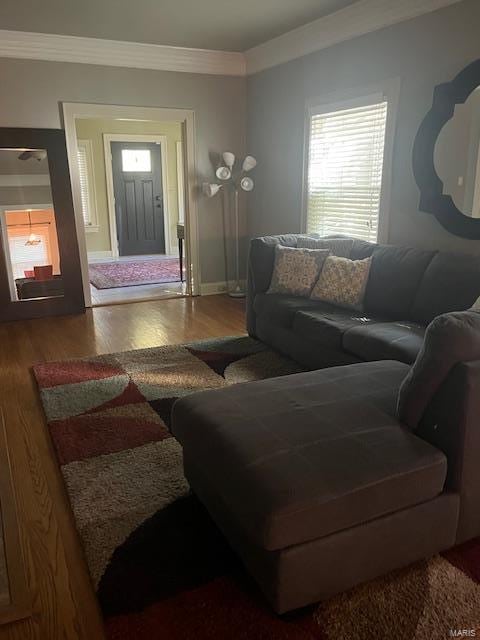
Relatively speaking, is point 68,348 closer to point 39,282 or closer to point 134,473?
point 39,282

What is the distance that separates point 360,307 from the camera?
12.0ft

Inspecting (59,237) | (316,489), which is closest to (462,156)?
(316,489)

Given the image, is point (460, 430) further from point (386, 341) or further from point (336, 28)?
point (336, 28)

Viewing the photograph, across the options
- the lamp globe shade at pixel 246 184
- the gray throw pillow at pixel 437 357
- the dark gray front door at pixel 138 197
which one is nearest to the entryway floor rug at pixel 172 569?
the gray throw pillow at pixel 437 357

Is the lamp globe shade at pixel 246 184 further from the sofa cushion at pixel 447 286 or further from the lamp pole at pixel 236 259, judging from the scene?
the sofa cushion at pixel 447 286

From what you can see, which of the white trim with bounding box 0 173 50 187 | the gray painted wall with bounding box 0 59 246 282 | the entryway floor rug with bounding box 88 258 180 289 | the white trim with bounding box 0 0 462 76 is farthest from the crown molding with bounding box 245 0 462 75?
the entryway floor rug with bounding box 88 258 180 289

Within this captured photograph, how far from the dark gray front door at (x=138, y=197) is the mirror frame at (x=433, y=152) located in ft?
19.8

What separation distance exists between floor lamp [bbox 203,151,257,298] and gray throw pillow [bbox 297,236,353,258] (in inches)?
63.6

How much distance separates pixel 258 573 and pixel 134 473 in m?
0.95

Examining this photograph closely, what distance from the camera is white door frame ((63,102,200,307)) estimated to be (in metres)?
5.04

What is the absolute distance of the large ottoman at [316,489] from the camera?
1515 millimetres

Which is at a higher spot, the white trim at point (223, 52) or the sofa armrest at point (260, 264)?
the white trim at point (223, 52)

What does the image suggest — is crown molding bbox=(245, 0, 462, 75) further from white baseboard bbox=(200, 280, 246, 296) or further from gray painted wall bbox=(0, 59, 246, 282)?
white baseboard bbox=(200, 280, 246, 296)

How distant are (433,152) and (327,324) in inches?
58.5
